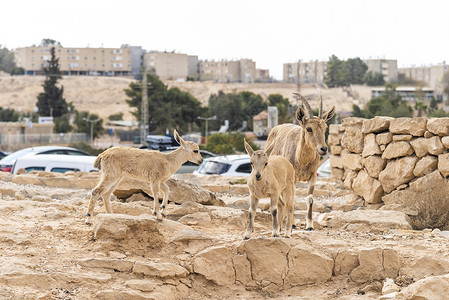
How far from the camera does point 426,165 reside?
13.7 meters

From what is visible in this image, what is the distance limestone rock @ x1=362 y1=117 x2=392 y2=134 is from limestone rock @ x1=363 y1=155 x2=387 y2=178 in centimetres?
59

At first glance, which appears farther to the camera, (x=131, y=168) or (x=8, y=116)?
(x=8, y=116)

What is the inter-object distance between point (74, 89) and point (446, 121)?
12959 cm

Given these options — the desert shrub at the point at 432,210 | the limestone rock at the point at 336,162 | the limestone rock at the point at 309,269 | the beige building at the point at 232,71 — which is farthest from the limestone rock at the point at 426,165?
the beige building at the point at 232,71

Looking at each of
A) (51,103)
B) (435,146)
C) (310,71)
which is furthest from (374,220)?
(310,71)

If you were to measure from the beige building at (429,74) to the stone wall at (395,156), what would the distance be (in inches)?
4629

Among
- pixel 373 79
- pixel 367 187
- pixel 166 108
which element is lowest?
pixel 367 187

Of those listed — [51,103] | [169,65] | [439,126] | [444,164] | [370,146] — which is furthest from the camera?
[169,65]

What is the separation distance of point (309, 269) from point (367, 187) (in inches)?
239

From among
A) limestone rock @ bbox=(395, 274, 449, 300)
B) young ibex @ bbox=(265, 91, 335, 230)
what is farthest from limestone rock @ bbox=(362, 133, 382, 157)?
limestone rock @ bbox=(395, 274, 449, 300)

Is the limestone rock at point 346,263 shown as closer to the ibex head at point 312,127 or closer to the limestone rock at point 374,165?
the ibex head at point 312,127

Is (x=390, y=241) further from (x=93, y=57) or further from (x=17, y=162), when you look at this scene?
(x=93, y=57)

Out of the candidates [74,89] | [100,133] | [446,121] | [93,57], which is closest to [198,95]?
[74,89]

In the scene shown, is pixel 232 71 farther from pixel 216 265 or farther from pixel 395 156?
pixel 216 265
